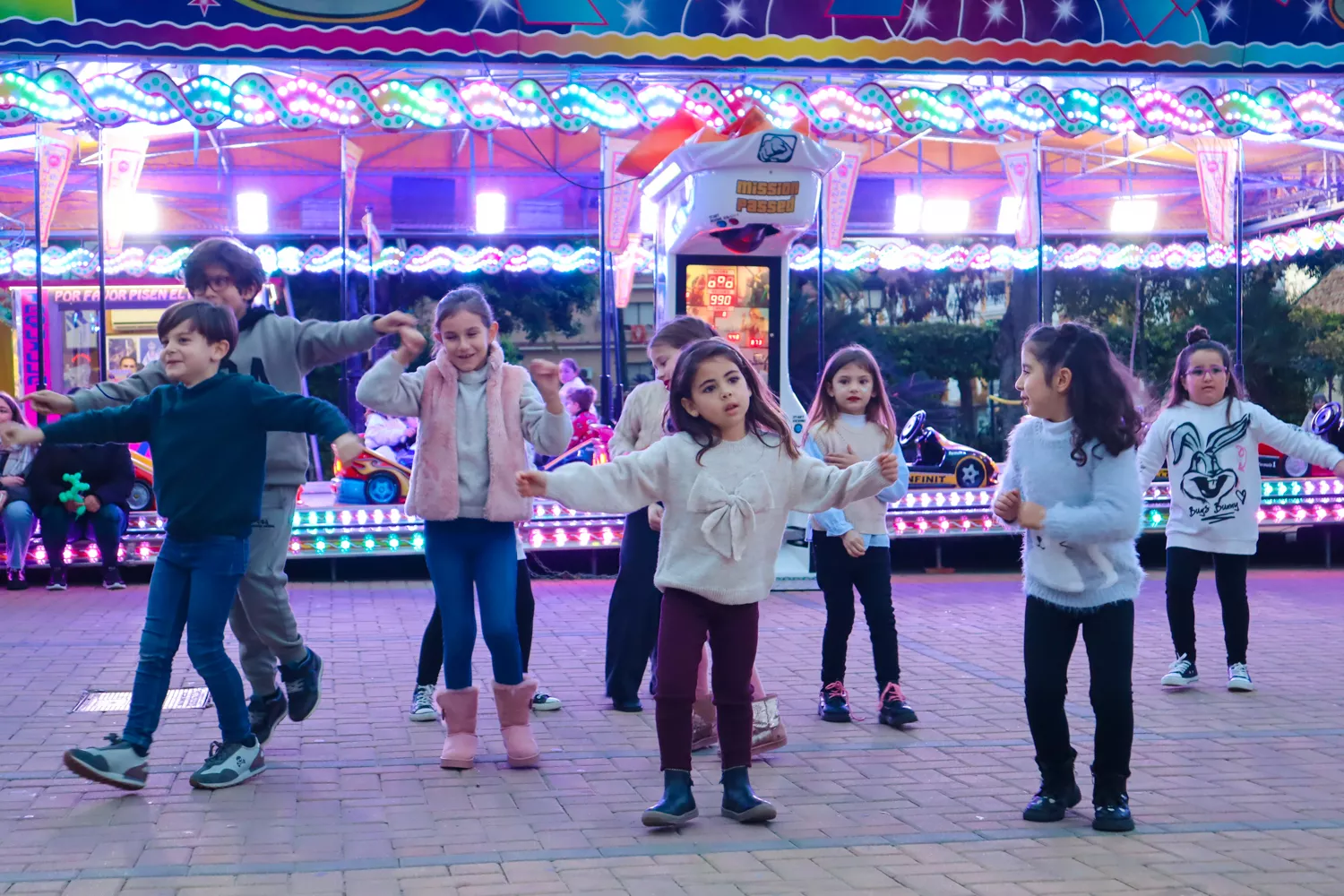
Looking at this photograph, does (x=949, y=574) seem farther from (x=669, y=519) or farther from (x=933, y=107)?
(x=669, y=519)

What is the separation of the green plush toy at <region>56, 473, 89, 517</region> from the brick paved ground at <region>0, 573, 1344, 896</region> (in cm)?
339

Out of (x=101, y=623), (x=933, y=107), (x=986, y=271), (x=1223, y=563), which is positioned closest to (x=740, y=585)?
(x=1223, y=563)

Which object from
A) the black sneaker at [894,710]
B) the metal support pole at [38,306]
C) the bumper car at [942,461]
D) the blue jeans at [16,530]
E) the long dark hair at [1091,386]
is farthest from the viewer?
the metal support pole at [38,306]

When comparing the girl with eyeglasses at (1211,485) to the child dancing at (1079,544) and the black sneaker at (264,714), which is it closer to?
the child dancing at (1079,544)

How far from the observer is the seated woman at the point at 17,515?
33.9ft

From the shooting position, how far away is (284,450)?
194 inches

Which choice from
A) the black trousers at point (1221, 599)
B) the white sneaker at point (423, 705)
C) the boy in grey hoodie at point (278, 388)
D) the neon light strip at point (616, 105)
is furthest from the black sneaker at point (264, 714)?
the neon light strip at point (616, 105)

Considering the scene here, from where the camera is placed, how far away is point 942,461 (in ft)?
39.6

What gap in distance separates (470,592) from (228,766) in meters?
0.98

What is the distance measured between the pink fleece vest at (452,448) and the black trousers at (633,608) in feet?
3.25

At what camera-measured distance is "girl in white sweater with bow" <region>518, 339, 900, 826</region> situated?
13.6ft

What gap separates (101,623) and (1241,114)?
8.39 meters

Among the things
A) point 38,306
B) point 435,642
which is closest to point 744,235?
point 435,642

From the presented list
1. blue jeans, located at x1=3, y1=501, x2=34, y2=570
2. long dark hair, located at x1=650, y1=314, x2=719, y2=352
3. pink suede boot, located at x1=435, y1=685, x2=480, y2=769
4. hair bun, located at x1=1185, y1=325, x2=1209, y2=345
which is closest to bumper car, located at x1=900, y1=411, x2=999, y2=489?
hair bun, located at x1=1185, y1=325, x2=1209, y2=345
